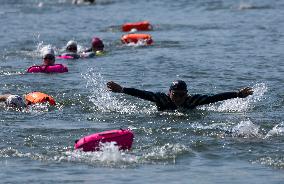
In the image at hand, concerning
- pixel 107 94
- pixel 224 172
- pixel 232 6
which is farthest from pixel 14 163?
pixel 232 6

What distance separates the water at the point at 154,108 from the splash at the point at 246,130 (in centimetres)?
2

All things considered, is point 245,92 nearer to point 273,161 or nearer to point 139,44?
point 273,161

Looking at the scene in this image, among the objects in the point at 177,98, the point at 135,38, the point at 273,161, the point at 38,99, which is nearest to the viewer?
the point at 273,161

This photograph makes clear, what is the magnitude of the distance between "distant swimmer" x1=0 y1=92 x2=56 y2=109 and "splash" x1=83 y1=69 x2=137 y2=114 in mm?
1080

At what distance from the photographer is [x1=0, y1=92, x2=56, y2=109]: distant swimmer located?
18.2 meters

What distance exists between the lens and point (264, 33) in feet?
111

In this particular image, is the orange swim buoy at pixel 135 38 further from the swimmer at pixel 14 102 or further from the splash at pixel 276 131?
the splash at pixel 276 131

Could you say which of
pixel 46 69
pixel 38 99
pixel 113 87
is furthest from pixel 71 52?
pixel 113 87

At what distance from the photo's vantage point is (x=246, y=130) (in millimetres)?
15461

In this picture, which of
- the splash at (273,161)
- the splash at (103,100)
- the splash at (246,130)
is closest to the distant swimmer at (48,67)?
the splash at (103,100)

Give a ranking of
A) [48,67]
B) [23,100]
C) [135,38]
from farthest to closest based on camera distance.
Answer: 1. [135,38]
2. [48,67]
3. [23,100]

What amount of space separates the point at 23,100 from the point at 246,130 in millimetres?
5663

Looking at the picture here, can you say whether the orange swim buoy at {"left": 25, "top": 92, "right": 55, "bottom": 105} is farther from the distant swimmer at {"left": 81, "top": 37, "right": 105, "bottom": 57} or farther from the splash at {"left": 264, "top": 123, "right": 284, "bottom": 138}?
the distant swimmer at {"left": 81, "top": 37, "right": 105, "bottom": 57}

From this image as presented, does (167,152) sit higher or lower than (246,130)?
lower
